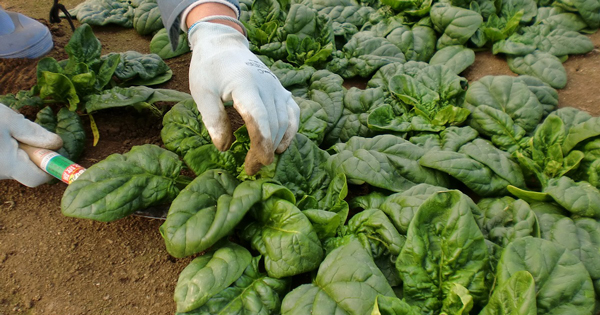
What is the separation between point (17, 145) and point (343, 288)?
7.49 feet

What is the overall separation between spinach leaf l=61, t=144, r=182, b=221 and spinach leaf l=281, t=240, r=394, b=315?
3.37ft

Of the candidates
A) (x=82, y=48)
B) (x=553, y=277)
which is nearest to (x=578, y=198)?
(x=553, y=277)

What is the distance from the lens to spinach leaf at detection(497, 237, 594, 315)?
1853mm

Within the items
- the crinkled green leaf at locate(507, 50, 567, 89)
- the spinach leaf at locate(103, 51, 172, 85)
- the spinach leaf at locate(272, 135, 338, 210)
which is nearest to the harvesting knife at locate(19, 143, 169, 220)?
the spinach leaf at locate(272, 135, 338, 210)

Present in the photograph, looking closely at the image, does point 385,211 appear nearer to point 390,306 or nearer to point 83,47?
point 390,306

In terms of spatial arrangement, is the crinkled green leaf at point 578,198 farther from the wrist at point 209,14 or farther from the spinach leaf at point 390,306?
the wrist at point 209,14

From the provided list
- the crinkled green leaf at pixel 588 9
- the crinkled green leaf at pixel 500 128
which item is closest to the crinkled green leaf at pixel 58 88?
the crinkled green leaf at pixel 500 128

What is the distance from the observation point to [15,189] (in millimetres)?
2789

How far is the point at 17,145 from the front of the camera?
105 inches

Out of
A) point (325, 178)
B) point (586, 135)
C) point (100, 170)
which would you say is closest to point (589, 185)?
point (586, 135)

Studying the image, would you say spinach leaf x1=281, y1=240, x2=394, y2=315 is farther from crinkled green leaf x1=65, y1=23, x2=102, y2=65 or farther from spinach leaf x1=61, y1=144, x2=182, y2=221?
crinkled green leaf x1=65, y1=23, x2=102, y2=65

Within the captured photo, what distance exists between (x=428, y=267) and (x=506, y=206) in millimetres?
810

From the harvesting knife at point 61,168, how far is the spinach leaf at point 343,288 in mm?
1090

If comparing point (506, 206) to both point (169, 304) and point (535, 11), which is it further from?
point (535, 11)
